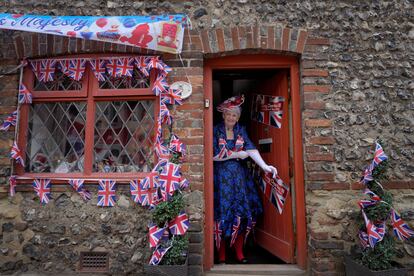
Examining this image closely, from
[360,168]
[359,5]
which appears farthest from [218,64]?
[360,168]

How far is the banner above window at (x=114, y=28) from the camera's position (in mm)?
3291

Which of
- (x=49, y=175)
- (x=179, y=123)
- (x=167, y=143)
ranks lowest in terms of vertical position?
(x=49, y=175)

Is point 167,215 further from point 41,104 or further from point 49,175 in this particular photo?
point 41,104

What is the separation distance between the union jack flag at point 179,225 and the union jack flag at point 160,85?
4.61ft

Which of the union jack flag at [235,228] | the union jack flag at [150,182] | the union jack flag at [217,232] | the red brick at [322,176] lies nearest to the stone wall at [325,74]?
the red brick at [322,176]

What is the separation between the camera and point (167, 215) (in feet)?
10.1

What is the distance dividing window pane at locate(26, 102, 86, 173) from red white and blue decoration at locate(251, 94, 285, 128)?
241 centimetres

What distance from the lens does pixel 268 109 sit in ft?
14.3

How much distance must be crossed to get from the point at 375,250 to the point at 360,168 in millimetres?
872

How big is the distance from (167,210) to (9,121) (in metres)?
2.24

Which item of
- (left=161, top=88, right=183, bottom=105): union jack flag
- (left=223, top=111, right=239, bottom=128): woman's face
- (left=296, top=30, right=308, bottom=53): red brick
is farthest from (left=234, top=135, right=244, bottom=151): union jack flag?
(left=296, top=30, right=308, bottom=53): red brick

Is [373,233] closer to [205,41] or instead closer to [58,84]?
[205,41]

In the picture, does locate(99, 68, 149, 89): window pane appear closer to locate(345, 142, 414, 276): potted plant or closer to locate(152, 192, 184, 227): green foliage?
locate(152, 192, 184, 227): green foliage

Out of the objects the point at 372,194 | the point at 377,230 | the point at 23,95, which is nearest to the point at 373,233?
the point at 377,230
